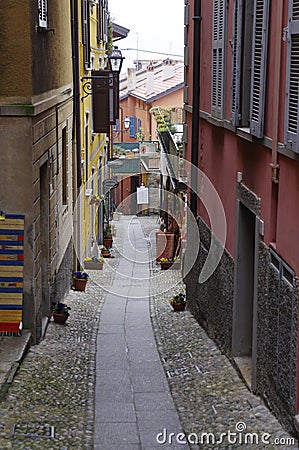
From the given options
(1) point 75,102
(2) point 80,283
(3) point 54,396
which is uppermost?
(1) point 75,102

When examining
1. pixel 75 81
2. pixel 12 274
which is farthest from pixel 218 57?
pixel 75 81

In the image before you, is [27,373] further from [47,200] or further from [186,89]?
[186,89]

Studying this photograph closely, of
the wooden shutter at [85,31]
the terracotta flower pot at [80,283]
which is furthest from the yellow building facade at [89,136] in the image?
the terracotta flower pot at [80,283]

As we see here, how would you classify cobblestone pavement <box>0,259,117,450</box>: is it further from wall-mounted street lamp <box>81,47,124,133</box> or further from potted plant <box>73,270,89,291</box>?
wall-mounted street lamp <box>81,47,124,133</box>

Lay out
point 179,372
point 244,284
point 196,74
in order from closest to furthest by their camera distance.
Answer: point 244,284 → point 179,372 → point 196,74

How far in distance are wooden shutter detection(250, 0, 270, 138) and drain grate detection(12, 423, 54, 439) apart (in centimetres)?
374

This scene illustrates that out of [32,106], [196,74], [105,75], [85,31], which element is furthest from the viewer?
[85,31]

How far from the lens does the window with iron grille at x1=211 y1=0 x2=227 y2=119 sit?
11125 millimetres

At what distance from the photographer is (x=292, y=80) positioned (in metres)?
7.12

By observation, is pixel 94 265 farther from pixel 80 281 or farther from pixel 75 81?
pixel 75 81

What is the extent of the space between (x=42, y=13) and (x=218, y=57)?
262cm

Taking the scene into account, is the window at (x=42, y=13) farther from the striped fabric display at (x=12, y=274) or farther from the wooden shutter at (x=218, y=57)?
the striped fabric display at (x=12, y=274)

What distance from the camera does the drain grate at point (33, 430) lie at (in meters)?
7.63

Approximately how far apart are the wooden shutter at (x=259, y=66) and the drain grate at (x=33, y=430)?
3.74m
